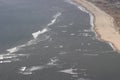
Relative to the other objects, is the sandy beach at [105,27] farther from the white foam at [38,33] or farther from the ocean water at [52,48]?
the white foam at [38,33]

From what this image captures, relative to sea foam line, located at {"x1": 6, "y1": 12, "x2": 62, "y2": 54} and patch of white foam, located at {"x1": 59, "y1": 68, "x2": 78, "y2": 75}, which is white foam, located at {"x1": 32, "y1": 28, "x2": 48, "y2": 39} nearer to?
sea foam line, located at {"x1": 6, "y1": 12, "x2": 62, "y2": 54}

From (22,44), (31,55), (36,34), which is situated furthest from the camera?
(36,34)

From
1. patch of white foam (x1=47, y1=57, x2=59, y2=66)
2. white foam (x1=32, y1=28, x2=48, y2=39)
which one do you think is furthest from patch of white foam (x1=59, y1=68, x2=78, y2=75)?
white foam (x1=32, y1=28, x2=48, y2=39)

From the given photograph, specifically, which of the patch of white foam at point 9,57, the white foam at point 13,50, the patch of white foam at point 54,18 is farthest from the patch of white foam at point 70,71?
the patch of white foam at point 54,18

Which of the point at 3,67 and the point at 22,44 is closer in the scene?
A: the point at 3,67

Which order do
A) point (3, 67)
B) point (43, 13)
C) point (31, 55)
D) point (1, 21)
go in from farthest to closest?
point (43, 13) → point (1, 21) → point (31, 55) → point (3, 67)

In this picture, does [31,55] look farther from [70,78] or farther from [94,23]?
[94,23]

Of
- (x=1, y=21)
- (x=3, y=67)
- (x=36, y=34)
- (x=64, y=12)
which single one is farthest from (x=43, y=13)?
(x=3, y=67)
